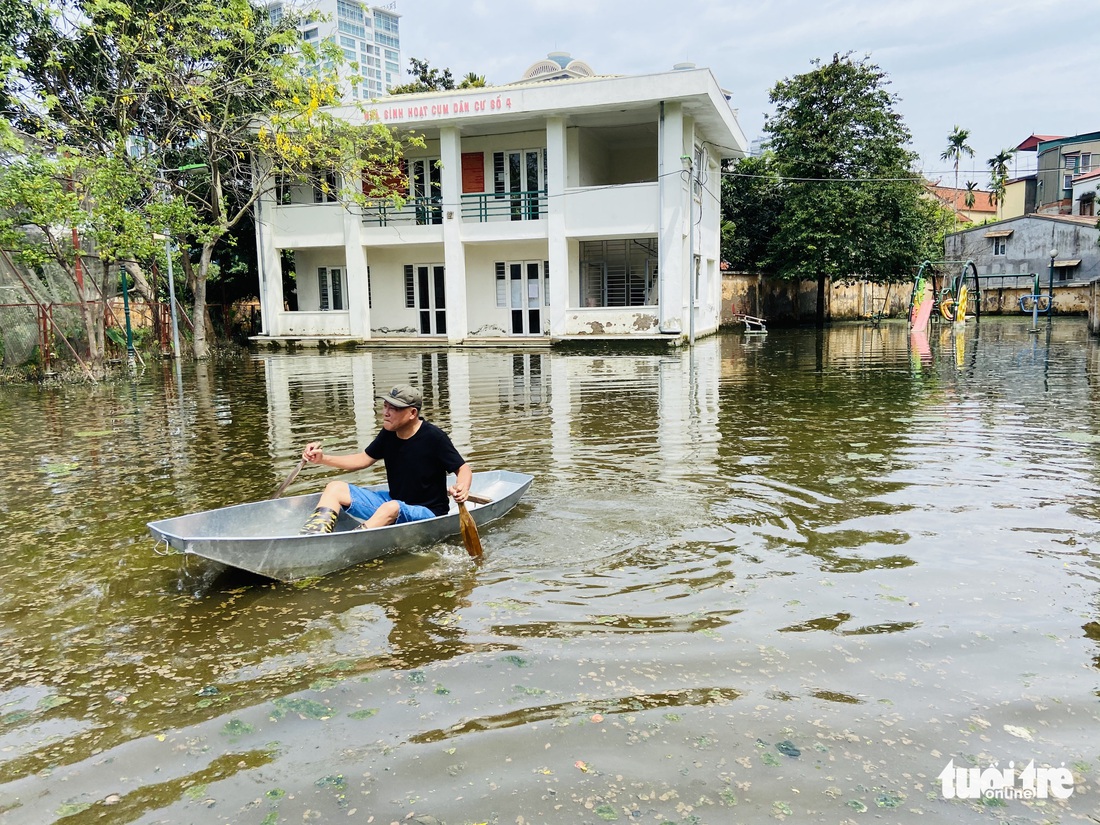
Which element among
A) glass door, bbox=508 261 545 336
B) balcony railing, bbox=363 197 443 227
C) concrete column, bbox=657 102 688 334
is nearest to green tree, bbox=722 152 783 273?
glass door, bbox=508 261 545 336

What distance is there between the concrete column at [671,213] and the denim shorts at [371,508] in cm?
1770

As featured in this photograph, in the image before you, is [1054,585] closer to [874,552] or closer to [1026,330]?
[874,552]

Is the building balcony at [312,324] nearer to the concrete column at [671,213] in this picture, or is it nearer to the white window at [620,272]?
the white window at [620,272]

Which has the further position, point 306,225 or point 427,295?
point 427,295

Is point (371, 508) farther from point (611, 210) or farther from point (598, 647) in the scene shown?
point (611, 210)

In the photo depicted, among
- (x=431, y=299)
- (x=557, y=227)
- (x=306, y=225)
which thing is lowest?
(x=431, y=299)

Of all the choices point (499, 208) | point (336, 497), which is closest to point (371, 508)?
point (336, 497)

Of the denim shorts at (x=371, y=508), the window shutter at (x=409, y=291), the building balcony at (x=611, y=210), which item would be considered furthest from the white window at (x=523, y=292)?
the denim shorts at (x=371, y=508)

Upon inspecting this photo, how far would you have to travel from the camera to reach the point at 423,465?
608cm

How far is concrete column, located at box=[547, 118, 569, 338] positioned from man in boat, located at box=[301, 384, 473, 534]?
18.1m

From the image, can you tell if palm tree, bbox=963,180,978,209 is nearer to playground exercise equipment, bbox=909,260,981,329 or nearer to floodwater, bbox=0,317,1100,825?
playground exercise equipment, bbox=909,260,981,329

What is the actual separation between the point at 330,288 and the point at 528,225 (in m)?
8.04

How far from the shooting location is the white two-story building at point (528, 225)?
22925 mm

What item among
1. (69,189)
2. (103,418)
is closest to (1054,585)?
(103,418)
